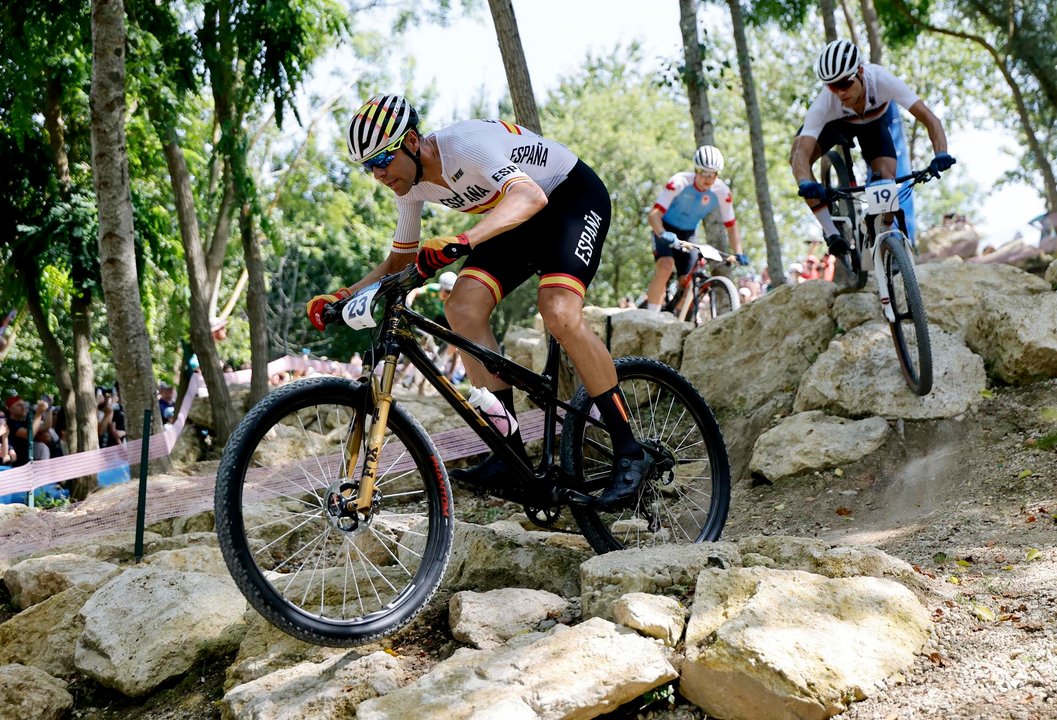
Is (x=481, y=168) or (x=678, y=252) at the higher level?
(x=678, y=252)

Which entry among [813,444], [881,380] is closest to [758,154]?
[881,380]

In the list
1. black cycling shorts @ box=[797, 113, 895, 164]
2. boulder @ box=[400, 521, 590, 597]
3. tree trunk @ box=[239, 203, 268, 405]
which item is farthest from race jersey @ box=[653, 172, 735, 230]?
tree trunk @ box=[239, 203, 268, 405]

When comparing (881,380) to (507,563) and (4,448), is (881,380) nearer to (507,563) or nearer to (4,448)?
(507,563)

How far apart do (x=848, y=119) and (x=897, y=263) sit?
130 cm

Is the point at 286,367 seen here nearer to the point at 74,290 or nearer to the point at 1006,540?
the point at 74,290

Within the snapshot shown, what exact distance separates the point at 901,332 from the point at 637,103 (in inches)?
1325

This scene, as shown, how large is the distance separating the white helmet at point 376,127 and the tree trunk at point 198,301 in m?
9.20

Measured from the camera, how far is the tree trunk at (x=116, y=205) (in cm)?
820

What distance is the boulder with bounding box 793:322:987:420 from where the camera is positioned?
20.5ft

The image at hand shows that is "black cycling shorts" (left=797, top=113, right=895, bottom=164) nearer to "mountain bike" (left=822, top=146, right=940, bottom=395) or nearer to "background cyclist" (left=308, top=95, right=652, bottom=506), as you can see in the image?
"mountain bike" (left=822, top=146, right=940, bottom=395)

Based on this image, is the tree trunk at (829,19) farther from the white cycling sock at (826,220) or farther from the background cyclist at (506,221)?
the background cyclist at (506,221)

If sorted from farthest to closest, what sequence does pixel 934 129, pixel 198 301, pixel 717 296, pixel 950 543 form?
pixel 198 301 → pixel 717 296 → pixel 934 129 → pixel 950 543

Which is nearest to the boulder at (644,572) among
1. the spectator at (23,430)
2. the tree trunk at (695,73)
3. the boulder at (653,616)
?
the boulder at (653,616)

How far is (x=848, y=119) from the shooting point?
21.8 ft
